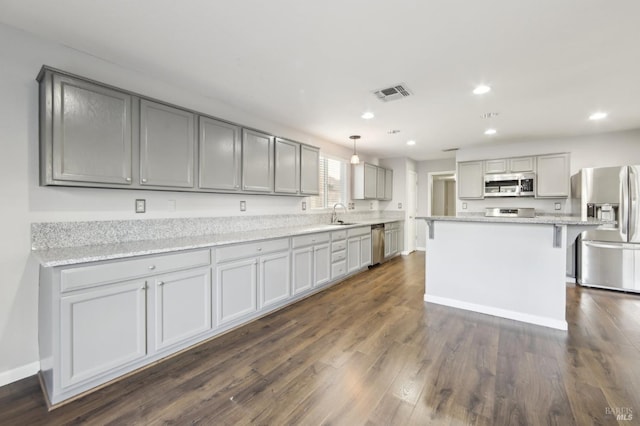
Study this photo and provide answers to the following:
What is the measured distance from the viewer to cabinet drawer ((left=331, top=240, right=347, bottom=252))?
13.9ft

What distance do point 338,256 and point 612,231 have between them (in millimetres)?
4072

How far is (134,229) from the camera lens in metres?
2.56

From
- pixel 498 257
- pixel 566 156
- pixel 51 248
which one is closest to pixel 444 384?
pixel 498 257

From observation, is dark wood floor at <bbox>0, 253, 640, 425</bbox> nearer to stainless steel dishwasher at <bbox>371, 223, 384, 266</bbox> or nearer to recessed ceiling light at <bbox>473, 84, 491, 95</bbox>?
stainless steel dishwasher at <bbox>371, 223, 384, 266</bbox>

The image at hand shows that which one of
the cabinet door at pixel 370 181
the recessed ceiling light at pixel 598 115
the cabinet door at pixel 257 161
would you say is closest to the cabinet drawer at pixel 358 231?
the cabinet door at pixel 370 181

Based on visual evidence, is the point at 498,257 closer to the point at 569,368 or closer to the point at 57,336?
the point at 569,368

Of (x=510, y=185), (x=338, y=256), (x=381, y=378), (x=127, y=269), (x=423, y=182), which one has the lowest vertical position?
(x=381, y=378)

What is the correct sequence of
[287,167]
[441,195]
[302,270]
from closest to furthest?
[302,270] → [287,167] → [441,195]

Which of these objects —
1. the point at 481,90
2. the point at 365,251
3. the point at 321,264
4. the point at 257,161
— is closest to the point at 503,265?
the point at 481,90

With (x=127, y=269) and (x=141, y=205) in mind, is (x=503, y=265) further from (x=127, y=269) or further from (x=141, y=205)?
(x=141, y=205)

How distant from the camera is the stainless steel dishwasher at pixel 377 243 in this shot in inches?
215

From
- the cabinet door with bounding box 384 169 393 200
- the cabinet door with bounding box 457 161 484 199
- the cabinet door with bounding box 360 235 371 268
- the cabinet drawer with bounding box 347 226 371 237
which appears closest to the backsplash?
the cabinet drawer with bounding box 347 226 371 237

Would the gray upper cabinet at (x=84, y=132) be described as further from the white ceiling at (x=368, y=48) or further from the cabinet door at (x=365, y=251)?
the cabinet door at (x=365, y=251)

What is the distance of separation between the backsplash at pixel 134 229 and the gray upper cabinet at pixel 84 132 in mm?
394
